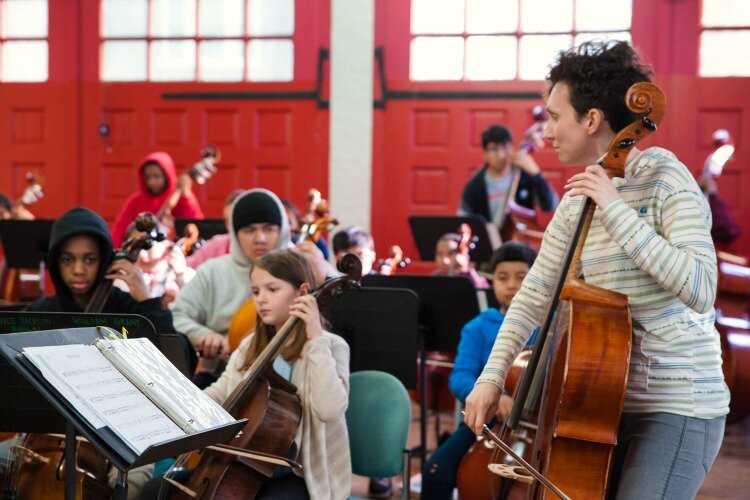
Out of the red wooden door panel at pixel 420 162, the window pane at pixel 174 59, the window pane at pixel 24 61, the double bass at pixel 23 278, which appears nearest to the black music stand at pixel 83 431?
the double bass at pixel 23 278

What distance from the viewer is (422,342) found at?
12.1 feet

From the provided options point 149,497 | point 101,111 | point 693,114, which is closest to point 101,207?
point 101,111

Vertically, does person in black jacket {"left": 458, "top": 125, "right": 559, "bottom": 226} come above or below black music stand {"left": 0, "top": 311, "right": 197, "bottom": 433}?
above

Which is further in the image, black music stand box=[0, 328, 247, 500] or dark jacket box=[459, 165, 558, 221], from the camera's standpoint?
dark jacket box=[459, 165, 558, 221]

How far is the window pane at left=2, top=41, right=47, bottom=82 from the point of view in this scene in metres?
7.52

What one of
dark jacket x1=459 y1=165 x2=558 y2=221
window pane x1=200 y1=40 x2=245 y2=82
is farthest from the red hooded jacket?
dark jacket x1=459 y1=165 x2=558 y2=221

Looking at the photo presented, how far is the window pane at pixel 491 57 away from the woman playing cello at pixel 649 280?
4.99 m

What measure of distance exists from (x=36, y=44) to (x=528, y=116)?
3.73m

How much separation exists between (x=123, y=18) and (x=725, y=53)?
4.27m

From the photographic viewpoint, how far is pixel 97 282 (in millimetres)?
3166

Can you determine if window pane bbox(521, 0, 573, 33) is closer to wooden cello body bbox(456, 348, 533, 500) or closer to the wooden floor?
the wooden floor

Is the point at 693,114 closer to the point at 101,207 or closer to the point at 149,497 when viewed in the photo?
the point at 101,207

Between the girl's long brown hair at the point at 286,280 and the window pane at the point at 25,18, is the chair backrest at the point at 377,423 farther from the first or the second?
the window pane at the point at 25,18

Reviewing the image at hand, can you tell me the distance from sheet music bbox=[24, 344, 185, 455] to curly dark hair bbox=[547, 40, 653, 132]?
0.97m
